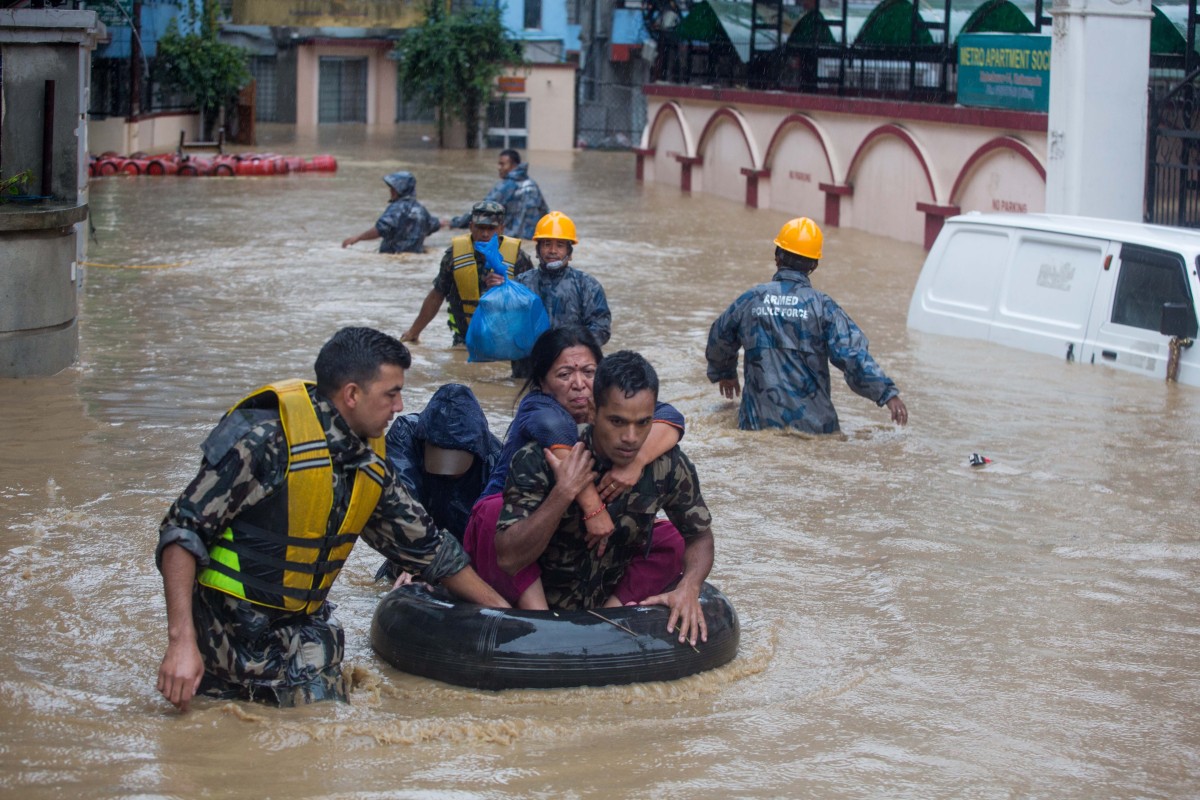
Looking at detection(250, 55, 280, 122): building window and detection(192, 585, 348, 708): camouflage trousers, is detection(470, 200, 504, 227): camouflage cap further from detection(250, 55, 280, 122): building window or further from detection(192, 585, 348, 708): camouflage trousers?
detection(250, 55, 280, 122): building window

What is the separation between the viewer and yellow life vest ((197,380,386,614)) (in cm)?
478

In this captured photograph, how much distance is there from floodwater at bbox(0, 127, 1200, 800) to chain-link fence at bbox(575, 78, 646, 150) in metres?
31.7

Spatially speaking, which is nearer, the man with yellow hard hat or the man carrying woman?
the man carrying woman

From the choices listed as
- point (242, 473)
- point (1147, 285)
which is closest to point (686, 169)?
point (1147, 285)

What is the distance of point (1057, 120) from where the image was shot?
55.6 feet

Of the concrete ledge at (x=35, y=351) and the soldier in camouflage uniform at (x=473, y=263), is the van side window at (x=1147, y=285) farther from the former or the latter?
the concrete ledge at (x=35, y=351)

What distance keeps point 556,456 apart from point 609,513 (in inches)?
12.5

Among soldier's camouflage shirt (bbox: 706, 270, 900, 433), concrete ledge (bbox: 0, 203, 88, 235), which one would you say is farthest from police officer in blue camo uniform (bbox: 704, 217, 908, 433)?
concrete ledge (bbox: 0, 203, 88, 235)

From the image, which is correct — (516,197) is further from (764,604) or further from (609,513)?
(609,513)

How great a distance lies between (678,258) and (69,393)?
35.3 feet

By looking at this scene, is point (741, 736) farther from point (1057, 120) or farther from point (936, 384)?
point (1057, 120)

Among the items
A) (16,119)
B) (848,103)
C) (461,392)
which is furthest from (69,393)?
(848,103)

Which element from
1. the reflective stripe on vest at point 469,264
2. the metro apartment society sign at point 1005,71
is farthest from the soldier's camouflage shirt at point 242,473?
the metro apartment society sign at point 1005,71

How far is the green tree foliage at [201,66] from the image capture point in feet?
121
